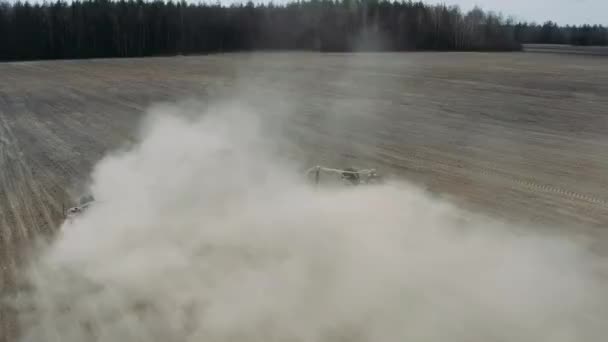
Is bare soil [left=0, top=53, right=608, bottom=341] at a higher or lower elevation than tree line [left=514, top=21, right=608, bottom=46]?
lower

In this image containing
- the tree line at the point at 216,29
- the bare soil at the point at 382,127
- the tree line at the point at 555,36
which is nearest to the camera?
the bare soil at the point at 382,127

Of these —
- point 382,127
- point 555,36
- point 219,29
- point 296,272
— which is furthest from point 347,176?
point 555,36

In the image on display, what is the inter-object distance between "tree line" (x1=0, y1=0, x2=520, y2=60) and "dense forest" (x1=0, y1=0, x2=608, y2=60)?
0.31 ft

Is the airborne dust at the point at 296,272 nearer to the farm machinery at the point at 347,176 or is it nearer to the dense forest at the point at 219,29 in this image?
the farm machinery at the point at 347,176

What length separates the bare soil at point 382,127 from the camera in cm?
1252

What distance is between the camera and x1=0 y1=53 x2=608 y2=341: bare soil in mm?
12523

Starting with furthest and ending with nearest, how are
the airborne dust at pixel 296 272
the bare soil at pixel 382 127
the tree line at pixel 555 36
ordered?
the tree line at pixel 555 36 < the bare soil at pixel 382 127 < the airborne dust at pixel 296 272

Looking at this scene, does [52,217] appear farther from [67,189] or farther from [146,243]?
[146,243]

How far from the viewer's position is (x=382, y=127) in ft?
69.3

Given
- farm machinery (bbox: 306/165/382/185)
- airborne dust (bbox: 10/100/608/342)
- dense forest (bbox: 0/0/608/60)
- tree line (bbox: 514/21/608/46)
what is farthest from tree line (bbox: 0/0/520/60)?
airborne dust (bbox: 10/100/608/342)

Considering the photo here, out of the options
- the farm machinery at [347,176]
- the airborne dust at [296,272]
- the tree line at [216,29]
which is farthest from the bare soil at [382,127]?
the tree line at [216,29]

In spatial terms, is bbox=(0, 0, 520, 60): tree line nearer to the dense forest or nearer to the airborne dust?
the dense forest

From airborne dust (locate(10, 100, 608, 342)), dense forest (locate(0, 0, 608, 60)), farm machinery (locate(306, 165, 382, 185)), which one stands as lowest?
airborne dust (locate(10, 100, 608, 342))

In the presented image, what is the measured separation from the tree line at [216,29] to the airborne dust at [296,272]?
1801 inches
